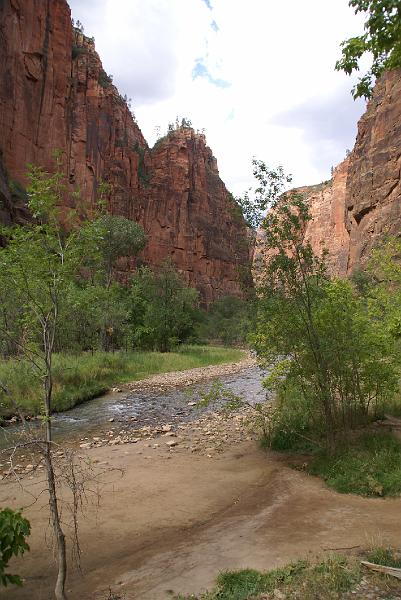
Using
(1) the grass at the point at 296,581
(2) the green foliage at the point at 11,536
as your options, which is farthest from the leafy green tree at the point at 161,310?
(2) the green foliage at the point at 11,536

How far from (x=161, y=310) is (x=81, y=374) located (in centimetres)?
1806

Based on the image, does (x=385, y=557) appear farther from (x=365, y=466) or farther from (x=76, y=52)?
(x=76, y=52)

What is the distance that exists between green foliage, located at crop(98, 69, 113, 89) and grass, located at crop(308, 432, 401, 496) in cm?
8330

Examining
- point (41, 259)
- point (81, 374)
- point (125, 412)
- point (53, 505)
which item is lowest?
point (125, 412)

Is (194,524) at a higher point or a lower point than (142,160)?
lower

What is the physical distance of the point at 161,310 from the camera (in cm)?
3744

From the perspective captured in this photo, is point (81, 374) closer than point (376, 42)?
No

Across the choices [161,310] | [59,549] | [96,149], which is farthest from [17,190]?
[59,549]

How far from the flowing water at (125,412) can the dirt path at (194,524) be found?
2118 mm

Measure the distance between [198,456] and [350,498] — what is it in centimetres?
398

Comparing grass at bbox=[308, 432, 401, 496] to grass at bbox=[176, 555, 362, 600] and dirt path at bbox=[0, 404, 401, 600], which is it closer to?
dirt path at bbox=[0, 404, 401, 600]

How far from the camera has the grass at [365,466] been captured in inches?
271

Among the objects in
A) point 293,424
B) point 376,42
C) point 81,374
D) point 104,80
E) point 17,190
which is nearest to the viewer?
point 376,42

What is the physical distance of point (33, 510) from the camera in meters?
7.00
